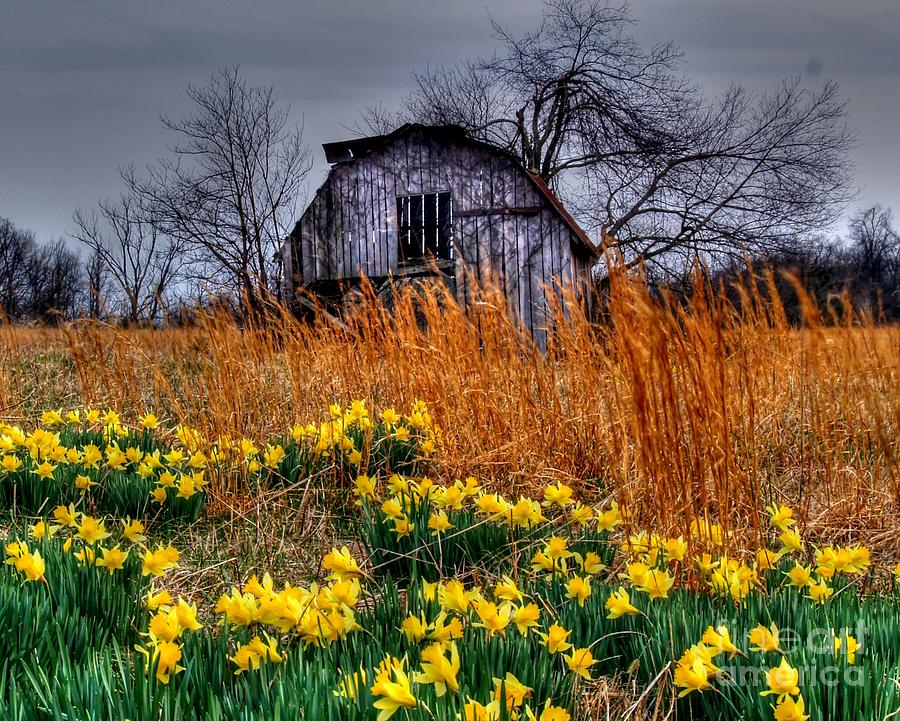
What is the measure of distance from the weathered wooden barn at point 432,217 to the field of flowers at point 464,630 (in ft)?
37.2

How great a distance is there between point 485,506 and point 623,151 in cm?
1762

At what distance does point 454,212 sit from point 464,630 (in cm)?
1285

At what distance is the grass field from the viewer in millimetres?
1333

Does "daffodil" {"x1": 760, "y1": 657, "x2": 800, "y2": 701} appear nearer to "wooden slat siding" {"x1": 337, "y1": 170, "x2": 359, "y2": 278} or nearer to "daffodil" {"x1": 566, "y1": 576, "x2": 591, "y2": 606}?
"daffodil" {"x1": 566, "y1": 576, "x2": 591, "y2": 606}

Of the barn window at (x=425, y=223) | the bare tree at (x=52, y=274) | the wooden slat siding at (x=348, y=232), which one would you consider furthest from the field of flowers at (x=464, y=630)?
the bare tree at (x=52, y=274)

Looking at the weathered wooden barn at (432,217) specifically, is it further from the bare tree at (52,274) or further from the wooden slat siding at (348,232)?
the bare tree at (52,274)

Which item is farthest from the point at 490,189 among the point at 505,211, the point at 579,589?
the point at 579,589

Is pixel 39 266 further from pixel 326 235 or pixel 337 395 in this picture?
pixel 337 395

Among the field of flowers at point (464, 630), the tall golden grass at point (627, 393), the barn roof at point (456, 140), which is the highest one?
the barn roof at point (456, 140)

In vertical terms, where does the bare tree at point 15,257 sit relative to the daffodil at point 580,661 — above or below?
above

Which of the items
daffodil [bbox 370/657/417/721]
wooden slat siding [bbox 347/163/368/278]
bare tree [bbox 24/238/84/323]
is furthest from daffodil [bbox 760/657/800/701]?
bare tree [bbox 24/238/84/323]

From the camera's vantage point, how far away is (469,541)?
8.06 ft

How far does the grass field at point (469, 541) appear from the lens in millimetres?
1333

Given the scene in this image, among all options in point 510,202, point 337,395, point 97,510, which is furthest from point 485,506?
point 510,202
